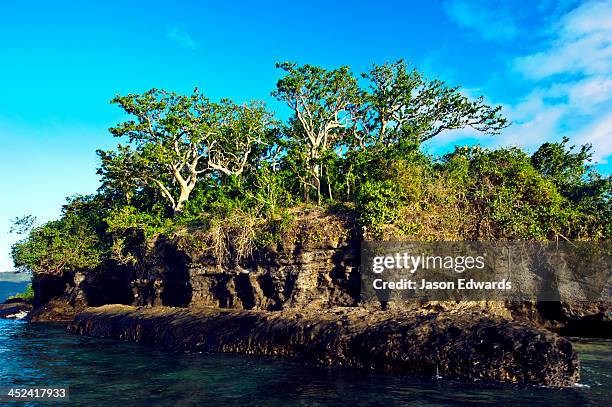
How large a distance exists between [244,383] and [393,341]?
14.4 ft

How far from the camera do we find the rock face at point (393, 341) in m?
10.4

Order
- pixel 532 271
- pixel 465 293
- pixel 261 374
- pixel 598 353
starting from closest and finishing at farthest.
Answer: pixel 261 374 → pixel 598 353 → pixel 465 293 → pixel 532 271

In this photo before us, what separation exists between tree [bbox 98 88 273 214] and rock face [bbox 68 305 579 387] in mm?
12469

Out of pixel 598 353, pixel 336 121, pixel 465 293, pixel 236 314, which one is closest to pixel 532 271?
pixel 465 293

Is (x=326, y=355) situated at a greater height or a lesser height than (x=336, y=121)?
lesser

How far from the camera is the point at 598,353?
46.9 feet

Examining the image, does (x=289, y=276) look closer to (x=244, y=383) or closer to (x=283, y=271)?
(x=283, y=271)

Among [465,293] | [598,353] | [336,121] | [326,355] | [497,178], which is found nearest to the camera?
[326,355]

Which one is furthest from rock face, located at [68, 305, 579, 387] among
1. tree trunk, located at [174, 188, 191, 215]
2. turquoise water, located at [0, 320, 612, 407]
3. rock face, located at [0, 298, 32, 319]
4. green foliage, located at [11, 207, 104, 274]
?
rock face, located at [0, 298, 32, 319]

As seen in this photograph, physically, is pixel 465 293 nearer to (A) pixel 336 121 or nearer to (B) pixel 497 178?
(B) pixel 497 178

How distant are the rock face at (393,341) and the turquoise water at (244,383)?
0.58 meters

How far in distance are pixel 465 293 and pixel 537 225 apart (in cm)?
453

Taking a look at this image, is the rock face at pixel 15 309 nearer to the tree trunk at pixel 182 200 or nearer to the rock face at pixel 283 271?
the tree trunk at pixel 182 200

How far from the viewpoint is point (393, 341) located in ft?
39.4
